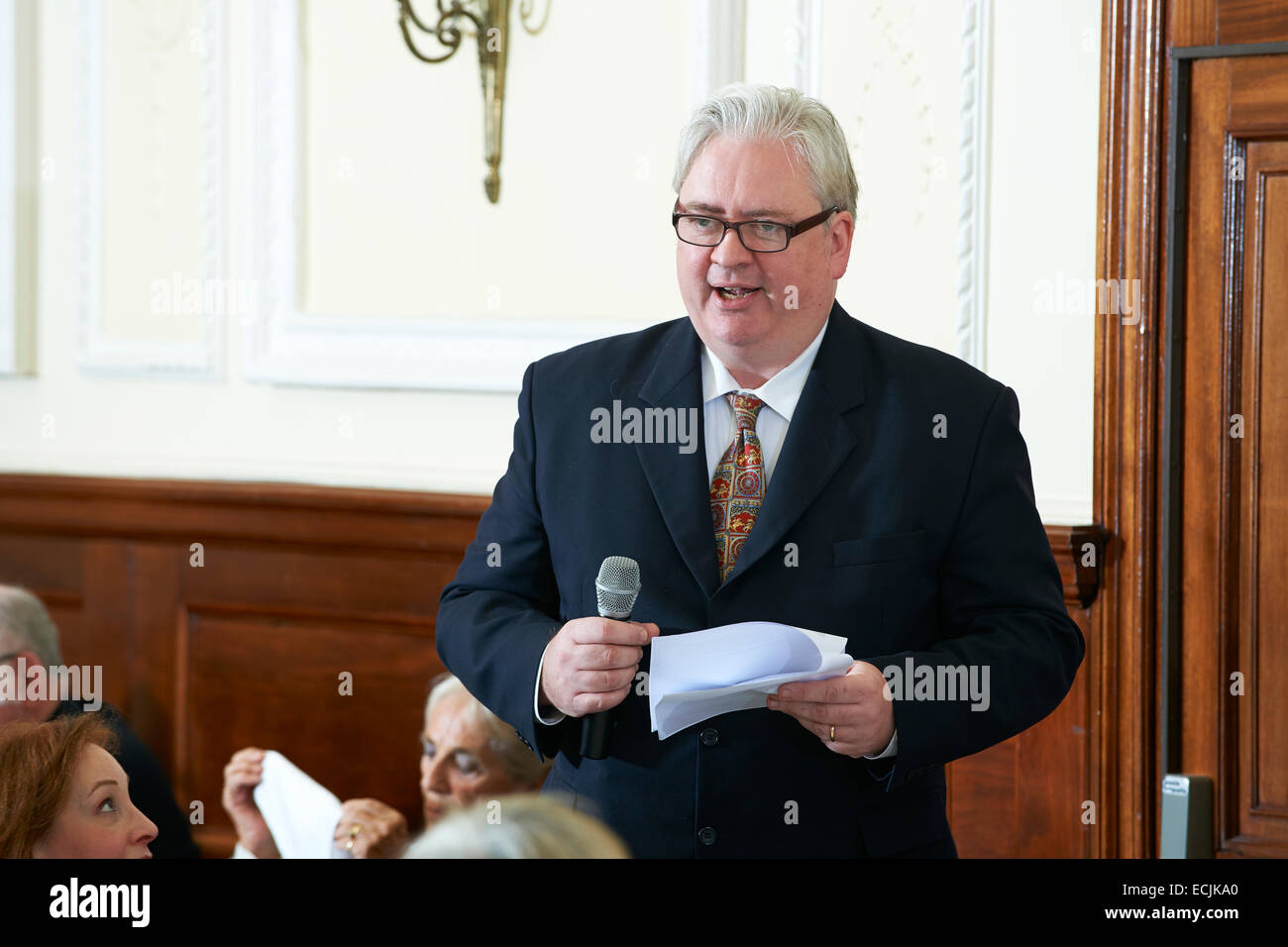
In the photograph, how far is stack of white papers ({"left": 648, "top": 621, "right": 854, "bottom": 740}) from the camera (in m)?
1.53

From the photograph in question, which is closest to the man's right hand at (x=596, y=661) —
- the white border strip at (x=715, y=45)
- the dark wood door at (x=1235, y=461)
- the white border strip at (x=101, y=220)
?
the dark wood door at (x=1235, y=461)

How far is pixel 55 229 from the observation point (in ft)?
12.5

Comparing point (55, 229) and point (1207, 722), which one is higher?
point (55, 229)

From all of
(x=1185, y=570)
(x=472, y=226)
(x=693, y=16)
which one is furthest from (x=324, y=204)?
(x=1185, y=570)

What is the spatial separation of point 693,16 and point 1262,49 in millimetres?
1256

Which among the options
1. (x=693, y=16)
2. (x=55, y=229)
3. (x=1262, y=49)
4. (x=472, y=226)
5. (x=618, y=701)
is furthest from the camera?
(x=55, y=229)

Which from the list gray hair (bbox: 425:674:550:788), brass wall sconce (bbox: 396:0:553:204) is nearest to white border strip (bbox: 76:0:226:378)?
brass wall sconce (bbox: 396:0:553:204)

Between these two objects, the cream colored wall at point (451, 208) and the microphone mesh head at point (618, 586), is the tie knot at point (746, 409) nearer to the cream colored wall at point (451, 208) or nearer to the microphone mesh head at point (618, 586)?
the microphone mesh head at point (618, 586)

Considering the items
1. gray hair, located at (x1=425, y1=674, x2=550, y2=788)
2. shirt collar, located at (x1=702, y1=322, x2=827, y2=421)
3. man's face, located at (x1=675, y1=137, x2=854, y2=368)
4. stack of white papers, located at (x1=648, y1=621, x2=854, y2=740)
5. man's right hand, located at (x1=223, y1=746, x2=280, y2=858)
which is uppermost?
man's face, located at (x1=675, y1=137, x2=854, y2=368)

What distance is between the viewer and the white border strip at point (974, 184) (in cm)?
301

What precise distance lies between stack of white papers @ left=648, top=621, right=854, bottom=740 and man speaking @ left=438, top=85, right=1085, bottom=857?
13 centimetres

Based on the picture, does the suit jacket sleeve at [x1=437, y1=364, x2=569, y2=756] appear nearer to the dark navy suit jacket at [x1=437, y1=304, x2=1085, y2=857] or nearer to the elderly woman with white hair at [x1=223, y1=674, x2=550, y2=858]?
the dark navy suit jacket at [x1=437, y1=304, x2=1085, y2=857]
